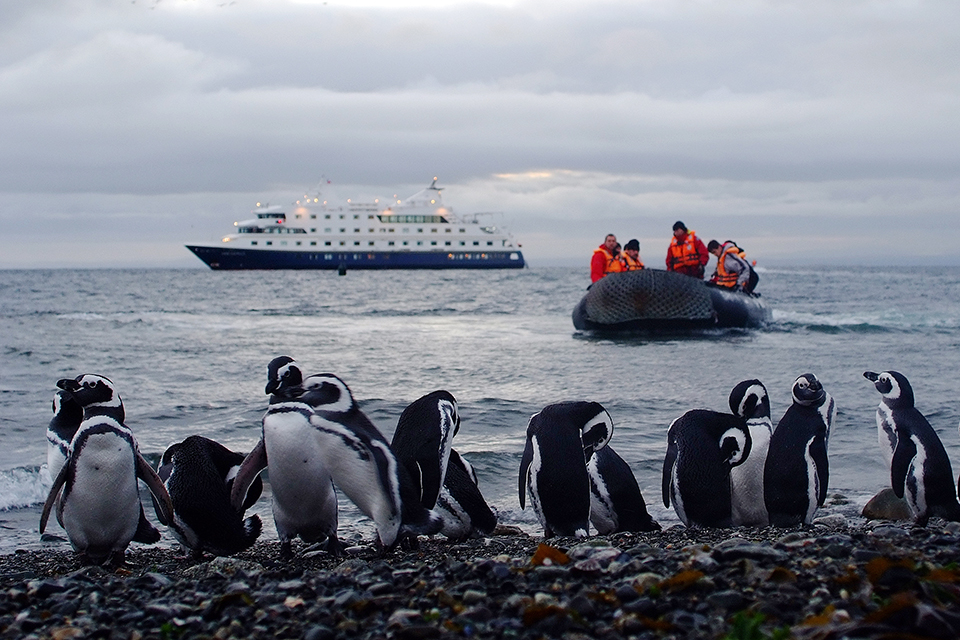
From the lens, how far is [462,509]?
496 cm

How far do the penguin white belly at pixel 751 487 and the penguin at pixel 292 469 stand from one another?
2208 millimetres

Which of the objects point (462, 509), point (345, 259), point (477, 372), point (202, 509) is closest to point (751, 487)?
A: point (462, 509)

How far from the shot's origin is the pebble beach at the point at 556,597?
2367 millimetres

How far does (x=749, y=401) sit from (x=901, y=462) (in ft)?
2.82

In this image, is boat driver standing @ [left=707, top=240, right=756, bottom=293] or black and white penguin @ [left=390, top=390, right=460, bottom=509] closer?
black and white penguin @ [left=390, top=390, right=460, bottom=509]

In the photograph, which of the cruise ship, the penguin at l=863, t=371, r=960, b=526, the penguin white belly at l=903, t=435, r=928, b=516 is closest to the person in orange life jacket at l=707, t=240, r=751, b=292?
the penguin at l=863, t=371, r=960, b=526

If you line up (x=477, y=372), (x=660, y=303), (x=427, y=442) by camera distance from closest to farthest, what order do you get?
(x=427, y=442)
(x=477, y=372)
(x=660, y=303)

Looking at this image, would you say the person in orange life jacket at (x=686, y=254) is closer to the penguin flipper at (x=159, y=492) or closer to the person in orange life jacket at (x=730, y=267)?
the person in orange life jacket at (x=730, y=267)

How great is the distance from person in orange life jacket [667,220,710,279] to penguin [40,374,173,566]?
14.7 meters

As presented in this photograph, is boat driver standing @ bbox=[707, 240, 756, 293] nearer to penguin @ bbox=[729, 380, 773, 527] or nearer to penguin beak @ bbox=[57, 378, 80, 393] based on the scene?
penguin @ bbox=[729, 380, 773, 527]

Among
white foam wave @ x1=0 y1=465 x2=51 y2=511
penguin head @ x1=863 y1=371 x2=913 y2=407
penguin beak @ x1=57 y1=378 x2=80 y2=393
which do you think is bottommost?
white foam wave @ x1=0 y1=465 x2=51 y2=511

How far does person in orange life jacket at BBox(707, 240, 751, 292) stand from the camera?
18.2 meters

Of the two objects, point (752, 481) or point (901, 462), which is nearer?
point (901, 462)

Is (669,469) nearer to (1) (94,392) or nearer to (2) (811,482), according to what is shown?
(2) (811,482)
